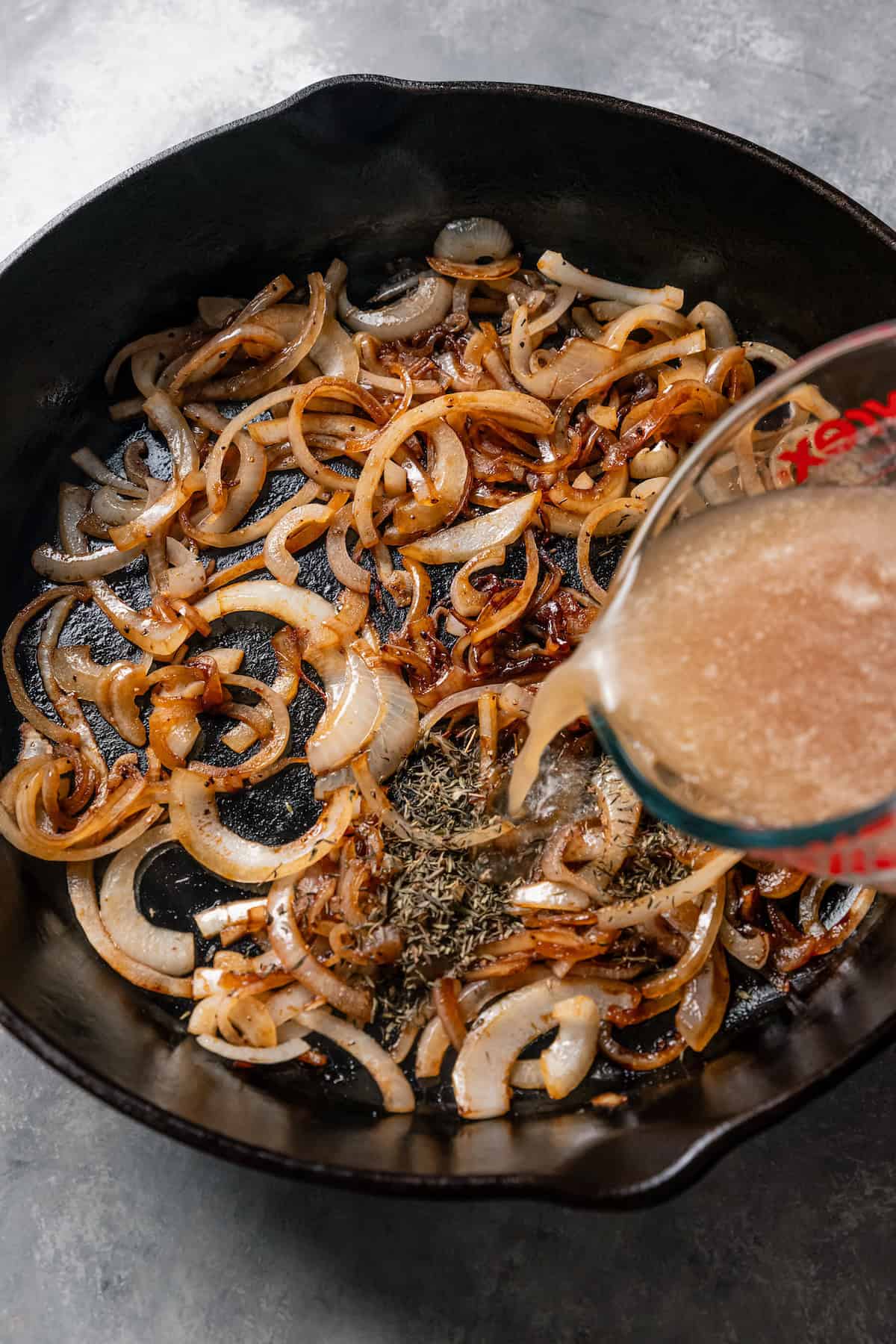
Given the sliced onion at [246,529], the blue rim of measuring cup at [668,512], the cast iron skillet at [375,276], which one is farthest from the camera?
the sliced onion at [246,529]

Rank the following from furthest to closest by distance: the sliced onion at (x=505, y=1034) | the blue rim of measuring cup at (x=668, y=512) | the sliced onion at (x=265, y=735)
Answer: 1. the sliced onion at (x=265, y=735)
2. the sliced onion at (x=505, y=1034)
3. the blue rim of measuring cup at (x=668, y=512)

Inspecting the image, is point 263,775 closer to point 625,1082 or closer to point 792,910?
point 625,1082

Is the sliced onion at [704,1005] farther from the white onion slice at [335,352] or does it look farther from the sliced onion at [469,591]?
the white onion slice at [335,352]

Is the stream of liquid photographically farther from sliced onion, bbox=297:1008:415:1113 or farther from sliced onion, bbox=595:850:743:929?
sliced onion, bbox=297:1008:415:1113

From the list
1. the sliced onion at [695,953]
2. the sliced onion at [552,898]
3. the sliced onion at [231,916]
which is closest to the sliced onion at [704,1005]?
the sliced onion at [695,953]

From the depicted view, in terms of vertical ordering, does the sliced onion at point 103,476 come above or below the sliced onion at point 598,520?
above

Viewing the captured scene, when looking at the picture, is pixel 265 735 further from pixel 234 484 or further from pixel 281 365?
pixel 281 365
